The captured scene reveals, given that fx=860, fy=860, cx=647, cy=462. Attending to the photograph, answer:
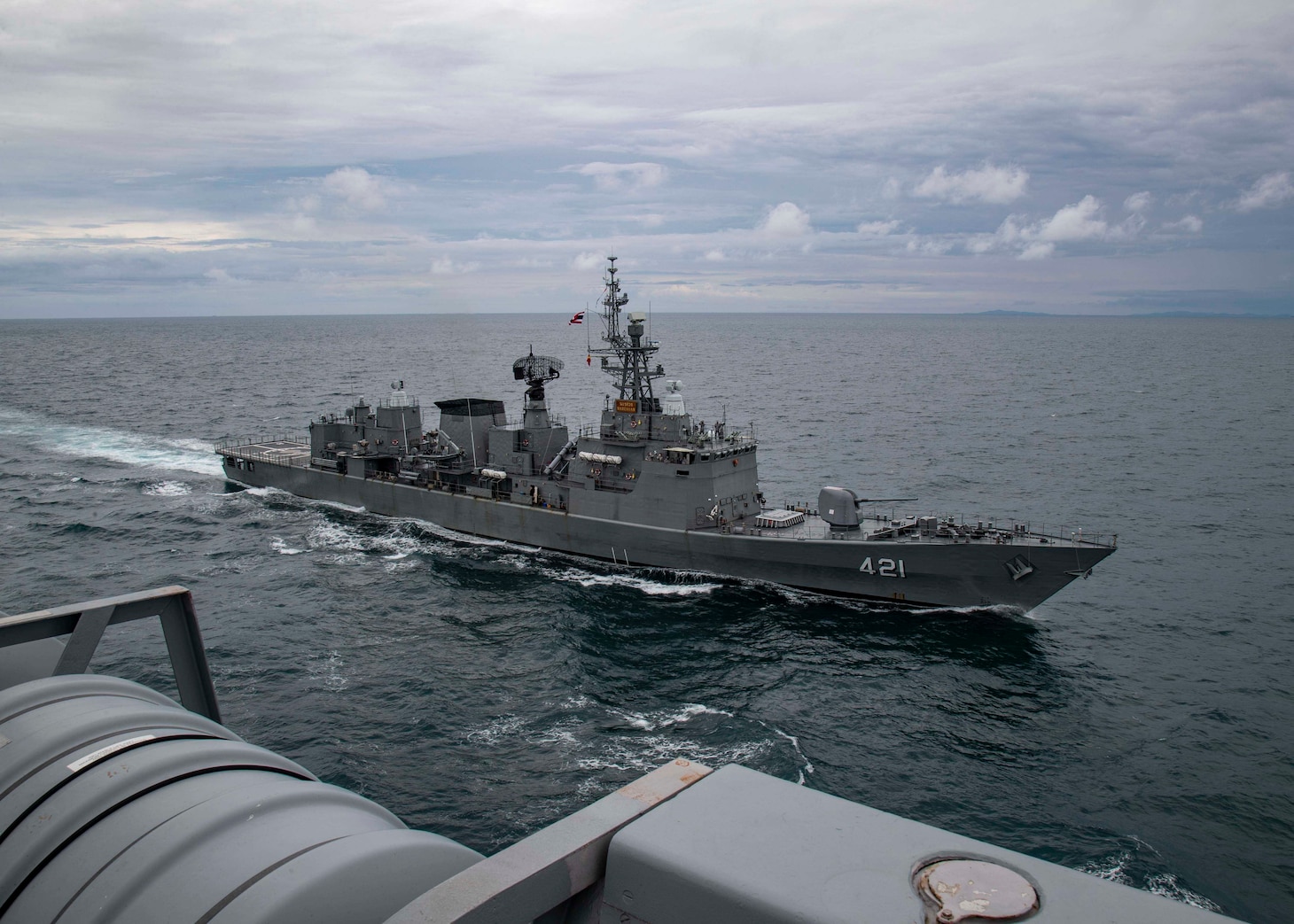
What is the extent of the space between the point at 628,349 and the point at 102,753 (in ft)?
129

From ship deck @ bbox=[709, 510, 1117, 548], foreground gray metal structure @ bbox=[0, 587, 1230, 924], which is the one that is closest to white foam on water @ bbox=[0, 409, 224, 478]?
ship deck @ bbox=[709, 510, 1117, 548]

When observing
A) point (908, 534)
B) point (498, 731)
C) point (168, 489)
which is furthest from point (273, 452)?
point (908, 534)

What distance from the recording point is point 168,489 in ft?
180

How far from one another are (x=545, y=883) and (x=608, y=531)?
121 ft

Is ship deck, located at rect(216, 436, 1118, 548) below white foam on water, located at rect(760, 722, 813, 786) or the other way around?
the other way around

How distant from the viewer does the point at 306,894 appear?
148 inches

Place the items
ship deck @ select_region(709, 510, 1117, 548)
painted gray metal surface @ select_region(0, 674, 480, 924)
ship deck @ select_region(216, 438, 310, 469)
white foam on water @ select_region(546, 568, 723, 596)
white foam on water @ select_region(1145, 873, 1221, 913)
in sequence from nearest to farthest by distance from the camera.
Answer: painted gray metal surface @ select_region(0, 674, 480, 924), white foam on water @ select_region(1145, 873, 1221, 913), ship deck @ select_region(709, 510, 1117, 548), white foam on water @ select_region(546, 568, 723, 596), ship deck @ select_region(216, 438, 310, 469)

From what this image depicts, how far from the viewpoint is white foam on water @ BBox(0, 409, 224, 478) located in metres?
62.9

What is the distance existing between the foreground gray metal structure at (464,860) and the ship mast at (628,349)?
122 ft

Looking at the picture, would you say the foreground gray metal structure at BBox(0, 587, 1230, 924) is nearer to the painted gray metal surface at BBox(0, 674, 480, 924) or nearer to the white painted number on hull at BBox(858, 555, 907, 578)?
the painted gray metal surface at BBox(0, 674, 480, 924)

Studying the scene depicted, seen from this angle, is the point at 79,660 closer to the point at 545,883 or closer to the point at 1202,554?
the point at 545,883

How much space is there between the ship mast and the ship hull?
7047 millimetres

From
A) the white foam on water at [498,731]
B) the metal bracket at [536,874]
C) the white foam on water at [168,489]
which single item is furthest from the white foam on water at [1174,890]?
the white foam on water at [168,489]

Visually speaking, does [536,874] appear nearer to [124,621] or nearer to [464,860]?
[464,860]
